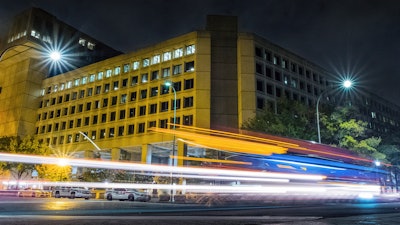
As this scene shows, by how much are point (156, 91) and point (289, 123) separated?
31.4 m

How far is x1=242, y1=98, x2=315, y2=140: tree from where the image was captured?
105ft

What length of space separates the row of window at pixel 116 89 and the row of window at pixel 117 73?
1775 mm

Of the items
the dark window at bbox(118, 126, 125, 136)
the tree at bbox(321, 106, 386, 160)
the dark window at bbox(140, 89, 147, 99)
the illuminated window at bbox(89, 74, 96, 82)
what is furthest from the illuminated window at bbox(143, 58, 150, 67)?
the tree at bbox(321, 106, 386, 160)

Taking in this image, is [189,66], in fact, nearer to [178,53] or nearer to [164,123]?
[178,53]

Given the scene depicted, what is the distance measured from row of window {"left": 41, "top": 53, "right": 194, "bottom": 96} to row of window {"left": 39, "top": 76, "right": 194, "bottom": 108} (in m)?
1.78

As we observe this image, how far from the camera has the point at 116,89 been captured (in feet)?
213

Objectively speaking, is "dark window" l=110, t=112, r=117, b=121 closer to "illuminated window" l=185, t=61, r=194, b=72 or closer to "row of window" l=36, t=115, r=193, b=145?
"row of window" l=36, t=115, r=193, b=145

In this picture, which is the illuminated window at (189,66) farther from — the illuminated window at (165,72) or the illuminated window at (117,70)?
the illuminated window at (117,70)

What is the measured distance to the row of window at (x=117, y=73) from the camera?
57.8m

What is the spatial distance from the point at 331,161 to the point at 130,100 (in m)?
47.4

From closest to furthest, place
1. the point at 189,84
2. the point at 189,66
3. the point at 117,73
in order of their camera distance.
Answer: the point at 189,84, the point at 189,66, the point at 117,73

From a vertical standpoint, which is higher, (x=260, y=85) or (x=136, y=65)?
(x=136, y=65)

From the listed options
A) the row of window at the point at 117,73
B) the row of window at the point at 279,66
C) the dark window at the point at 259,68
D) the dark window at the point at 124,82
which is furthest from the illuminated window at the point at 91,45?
the dark window at the point at 259,68

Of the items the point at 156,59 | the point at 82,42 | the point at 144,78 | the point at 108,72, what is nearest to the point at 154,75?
the point at 144,78
